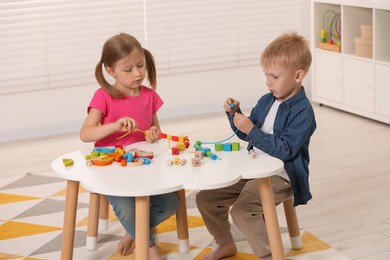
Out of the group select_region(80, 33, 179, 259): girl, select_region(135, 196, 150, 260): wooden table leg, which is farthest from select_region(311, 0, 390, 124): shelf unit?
select_region(135, 196, 150, 260): wooden table leg

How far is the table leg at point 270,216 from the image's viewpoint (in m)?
2.04

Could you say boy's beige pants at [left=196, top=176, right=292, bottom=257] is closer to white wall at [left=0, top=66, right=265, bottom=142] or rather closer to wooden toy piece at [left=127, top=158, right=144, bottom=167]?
wooden toy piece at [left=127, top=158, right=144, bottom=167]

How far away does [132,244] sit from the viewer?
2.45 metres

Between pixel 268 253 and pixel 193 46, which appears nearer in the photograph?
pixel 268 253

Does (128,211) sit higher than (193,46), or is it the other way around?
(193,46)

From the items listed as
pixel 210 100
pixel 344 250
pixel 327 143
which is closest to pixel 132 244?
pixel 344 250

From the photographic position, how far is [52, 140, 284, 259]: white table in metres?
1.91

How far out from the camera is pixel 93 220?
8.00ft

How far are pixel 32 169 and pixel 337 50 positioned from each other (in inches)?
72.1

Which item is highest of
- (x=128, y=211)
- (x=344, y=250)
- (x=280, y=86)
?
(x=280, y=86)

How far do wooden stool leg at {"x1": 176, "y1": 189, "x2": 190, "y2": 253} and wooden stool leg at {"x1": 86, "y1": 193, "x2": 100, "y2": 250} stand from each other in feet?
0.87

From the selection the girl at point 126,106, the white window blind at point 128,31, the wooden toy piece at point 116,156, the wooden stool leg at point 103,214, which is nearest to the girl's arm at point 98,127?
the girl at point 126,106

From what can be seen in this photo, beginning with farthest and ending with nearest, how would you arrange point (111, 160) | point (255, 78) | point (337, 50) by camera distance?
point (255, 78), point (337, 50), point (111, 160)

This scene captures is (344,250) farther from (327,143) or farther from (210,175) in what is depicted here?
(327,143)
